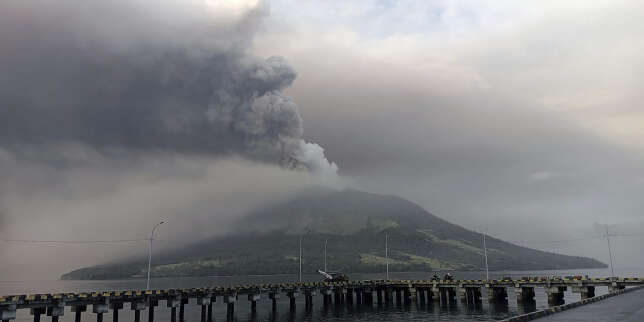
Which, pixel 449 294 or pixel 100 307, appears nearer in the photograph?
pixel 100 307

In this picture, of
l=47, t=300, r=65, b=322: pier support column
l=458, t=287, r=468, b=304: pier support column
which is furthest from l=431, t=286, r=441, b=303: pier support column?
l=47, t=300, r=65, b=322: pier support column

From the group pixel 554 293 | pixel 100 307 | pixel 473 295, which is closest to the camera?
pixel 100 307

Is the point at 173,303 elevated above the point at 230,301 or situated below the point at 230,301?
above

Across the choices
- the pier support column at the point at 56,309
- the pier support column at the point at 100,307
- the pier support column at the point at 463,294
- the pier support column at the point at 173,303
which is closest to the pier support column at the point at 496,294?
the pier support column at the point at 463,294

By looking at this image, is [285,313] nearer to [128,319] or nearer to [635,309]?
[128,319]

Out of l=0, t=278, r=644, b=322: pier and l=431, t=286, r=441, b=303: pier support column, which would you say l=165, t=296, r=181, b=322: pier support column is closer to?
l=0, t=278, r=644, b=322: pier

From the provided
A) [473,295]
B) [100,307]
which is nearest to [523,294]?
[473,295]

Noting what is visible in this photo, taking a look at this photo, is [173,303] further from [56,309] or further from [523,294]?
[523,294]

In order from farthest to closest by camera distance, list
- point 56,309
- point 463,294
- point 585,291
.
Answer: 1. point 463,294
2. point 585,291
3. point 56,309
